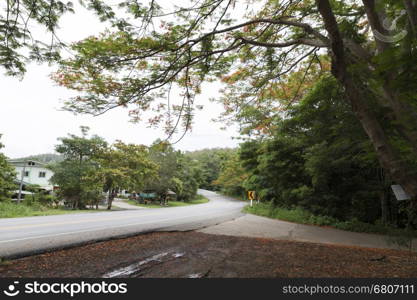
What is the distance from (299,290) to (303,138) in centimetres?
881

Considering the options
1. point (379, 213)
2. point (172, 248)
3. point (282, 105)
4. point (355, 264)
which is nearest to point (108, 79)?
point (172, 248)

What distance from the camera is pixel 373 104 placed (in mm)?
5059

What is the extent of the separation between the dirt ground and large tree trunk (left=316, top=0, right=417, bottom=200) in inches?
75.9

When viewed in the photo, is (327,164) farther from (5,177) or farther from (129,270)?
(5,177)

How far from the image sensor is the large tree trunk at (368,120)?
292cm

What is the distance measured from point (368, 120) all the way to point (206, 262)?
3.62 meters

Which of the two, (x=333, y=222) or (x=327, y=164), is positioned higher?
(x=327, y=164)

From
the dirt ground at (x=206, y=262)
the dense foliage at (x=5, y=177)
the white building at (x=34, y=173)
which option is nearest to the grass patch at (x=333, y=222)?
the dirt ground at (x=206, y=262)

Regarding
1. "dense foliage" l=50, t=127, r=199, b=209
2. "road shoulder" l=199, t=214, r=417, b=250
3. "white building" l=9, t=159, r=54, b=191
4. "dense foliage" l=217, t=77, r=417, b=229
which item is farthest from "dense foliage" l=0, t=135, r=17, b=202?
"dense foliage" l=217, t=77, r=417, b=229

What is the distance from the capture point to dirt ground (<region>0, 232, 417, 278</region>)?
3.73 meters

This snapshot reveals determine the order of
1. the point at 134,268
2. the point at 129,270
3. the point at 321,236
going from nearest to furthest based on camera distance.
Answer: the point at 129,270
the point at 134,268
the point at 321,236

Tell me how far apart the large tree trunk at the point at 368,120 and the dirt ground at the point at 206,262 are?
6.32 ft

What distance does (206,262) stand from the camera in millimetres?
4367

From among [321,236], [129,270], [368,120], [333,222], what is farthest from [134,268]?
[333,222]
